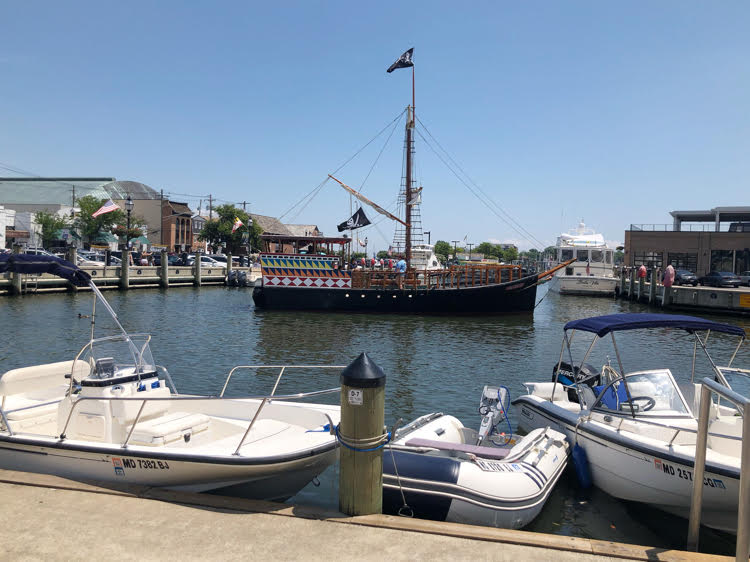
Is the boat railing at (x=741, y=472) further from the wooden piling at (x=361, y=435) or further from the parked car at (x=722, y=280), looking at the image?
the parked car at (x=722, y=280)

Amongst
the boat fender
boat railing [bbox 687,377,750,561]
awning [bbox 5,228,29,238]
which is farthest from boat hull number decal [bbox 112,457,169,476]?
awning [bbox 5,228,29,238]

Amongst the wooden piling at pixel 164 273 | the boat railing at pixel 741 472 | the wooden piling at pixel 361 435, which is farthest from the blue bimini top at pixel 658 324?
the wooden piling at pixel 164 273

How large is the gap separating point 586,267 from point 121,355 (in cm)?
4588

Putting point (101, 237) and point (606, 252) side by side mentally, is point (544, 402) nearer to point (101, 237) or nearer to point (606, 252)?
point (606, 252)

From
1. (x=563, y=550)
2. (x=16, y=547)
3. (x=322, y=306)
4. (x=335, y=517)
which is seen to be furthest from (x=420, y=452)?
(x=322, y=306)

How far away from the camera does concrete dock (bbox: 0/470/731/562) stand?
469 cm

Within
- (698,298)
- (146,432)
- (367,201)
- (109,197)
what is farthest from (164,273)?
(109,197)

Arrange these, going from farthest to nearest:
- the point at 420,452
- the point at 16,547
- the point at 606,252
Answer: the point at 606,252
the point at 420,452
the point at 16,547

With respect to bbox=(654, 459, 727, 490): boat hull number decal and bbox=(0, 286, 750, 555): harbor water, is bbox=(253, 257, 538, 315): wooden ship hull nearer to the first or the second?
bbox=(0, 286, 750, 555): harbor water

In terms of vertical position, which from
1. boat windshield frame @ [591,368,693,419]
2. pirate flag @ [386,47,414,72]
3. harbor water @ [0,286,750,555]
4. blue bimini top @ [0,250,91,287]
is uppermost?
pirate flag @ [386,47,414,72]

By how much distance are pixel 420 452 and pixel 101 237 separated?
7309 centimetres

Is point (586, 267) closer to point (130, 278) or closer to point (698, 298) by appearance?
point (698, 298)

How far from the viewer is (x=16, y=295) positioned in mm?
34062

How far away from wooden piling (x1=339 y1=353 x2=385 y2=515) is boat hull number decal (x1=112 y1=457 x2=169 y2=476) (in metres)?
2.21
